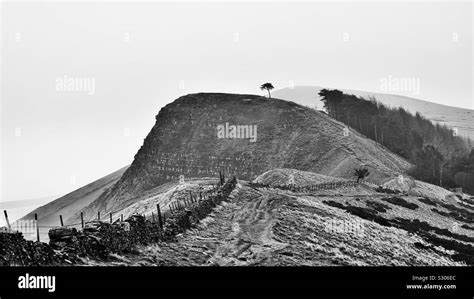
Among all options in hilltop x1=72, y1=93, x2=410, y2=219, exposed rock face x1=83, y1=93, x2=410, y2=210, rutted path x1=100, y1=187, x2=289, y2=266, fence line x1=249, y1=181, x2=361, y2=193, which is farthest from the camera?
exposed rock face x1=83, y1=93, x2=410, y2=210

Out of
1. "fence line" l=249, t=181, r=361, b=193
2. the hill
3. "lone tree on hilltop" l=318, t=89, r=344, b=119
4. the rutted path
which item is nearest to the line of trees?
"lone tree on hilltop" l=318, t=89, r=344, b=119

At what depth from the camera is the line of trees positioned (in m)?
144

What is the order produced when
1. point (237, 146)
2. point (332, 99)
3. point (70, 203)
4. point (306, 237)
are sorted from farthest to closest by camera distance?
point (332, 99) < point (70, 203) < point (237, 146) < point (306, 237)

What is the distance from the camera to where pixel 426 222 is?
7438cm

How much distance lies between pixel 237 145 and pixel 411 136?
43638 millimetres

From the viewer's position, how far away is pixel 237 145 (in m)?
154

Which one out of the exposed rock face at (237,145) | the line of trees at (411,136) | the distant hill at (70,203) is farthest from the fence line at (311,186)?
the distant hill at (70,203)

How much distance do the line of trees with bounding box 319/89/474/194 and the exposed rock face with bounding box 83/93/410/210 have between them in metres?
7.20

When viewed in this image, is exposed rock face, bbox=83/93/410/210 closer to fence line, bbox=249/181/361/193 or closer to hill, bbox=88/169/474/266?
fence line, bbox=249/181/361/193

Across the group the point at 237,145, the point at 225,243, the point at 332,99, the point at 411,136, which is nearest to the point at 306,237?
the point at 225,243

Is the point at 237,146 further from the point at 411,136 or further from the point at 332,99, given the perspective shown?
the point at 411,136

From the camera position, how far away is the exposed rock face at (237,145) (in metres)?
142

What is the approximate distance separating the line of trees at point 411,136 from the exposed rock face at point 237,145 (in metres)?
7.20

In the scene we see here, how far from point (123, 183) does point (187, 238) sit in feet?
379
